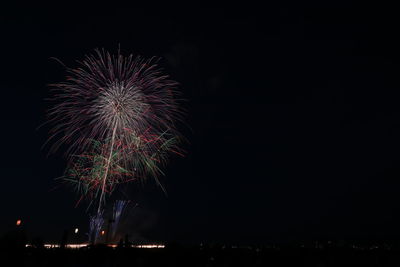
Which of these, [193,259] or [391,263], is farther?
[391,263]

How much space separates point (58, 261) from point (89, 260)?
3.24 m

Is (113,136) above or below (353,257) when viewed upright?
above

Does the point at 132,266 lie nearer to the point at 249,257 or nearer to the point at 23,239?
the point at 23,239

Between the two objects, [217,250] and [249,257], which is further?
[217,250]

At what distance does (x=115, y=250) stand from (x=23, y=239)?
971 centimetres

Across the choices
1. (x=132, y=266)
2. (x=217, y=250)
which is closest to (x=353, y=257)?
(x=217, y=250)

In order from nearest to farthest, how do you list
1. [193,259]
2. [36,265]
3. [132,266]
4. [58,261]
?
1. [36,265]
2. [132,266]
3. [58,261]
4. [193,259]

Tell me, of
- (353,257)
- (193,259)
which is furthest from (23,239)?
(353,257)

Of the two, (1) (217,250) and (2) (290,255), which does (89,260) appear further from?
(2) (290,255)

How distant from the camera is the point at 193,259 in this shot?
2014 centimetres

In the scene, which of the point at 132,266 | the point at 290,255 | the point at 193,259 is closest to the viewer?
the point at 132,266

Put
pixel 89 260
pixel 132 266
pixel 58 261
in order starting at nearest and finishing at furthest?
pixel 132 266
pixel 58 261
pixel 89 260

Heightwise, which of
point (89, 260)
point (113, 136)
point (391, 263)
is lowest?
point (391, 263)

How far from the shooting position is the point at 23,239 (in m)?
15.3
